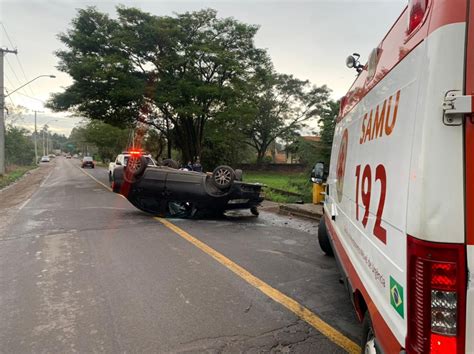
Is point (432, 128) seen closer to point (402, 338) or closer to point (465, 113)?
point (465, 113)

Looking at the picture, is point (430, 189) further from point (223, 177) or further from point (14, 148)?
point (14, 148)

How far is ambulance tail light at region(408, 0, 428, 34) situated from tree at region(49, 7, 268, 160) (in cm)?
2163

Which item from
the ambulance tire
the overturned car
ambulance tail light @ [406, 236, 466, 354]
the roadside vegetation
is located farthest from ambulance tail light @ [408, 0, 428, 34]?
the roadside vegetation

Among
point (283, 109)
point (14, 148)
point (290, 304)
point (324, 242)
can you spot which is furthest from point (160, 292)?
point (14, 148)

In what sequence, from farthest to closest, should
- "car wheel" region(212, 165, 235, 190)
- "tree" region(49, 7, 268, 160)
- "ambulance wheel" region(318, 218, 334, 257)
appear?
"tree" region(49, 7, 268, 160) < "car wheel" region(212, 165, 235, 190) < "ambulance wheel" region(318, 218, 334, 257)

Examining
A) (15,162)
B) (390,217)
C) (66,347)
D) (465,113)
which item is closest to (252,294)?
(66,347)

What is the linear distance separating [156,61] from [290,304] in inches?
871

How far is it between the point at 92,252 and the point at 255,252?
276cm

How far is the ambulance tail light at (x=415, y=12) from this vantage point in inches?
75.2

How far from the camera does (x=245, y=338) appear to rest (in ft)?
11.6

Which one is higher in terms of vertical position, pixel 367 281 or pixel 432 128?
pixel 432 128

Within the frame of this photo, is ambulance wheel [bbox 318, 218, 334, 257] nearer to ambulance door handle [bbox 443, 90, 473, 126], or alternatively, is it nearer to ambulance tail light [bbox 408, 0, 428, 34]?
ambulance tail light [bbox 408, 0, 428, 34]

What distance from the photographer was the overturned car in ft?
32.7

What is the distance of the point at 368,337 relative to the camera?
8.70 feet
